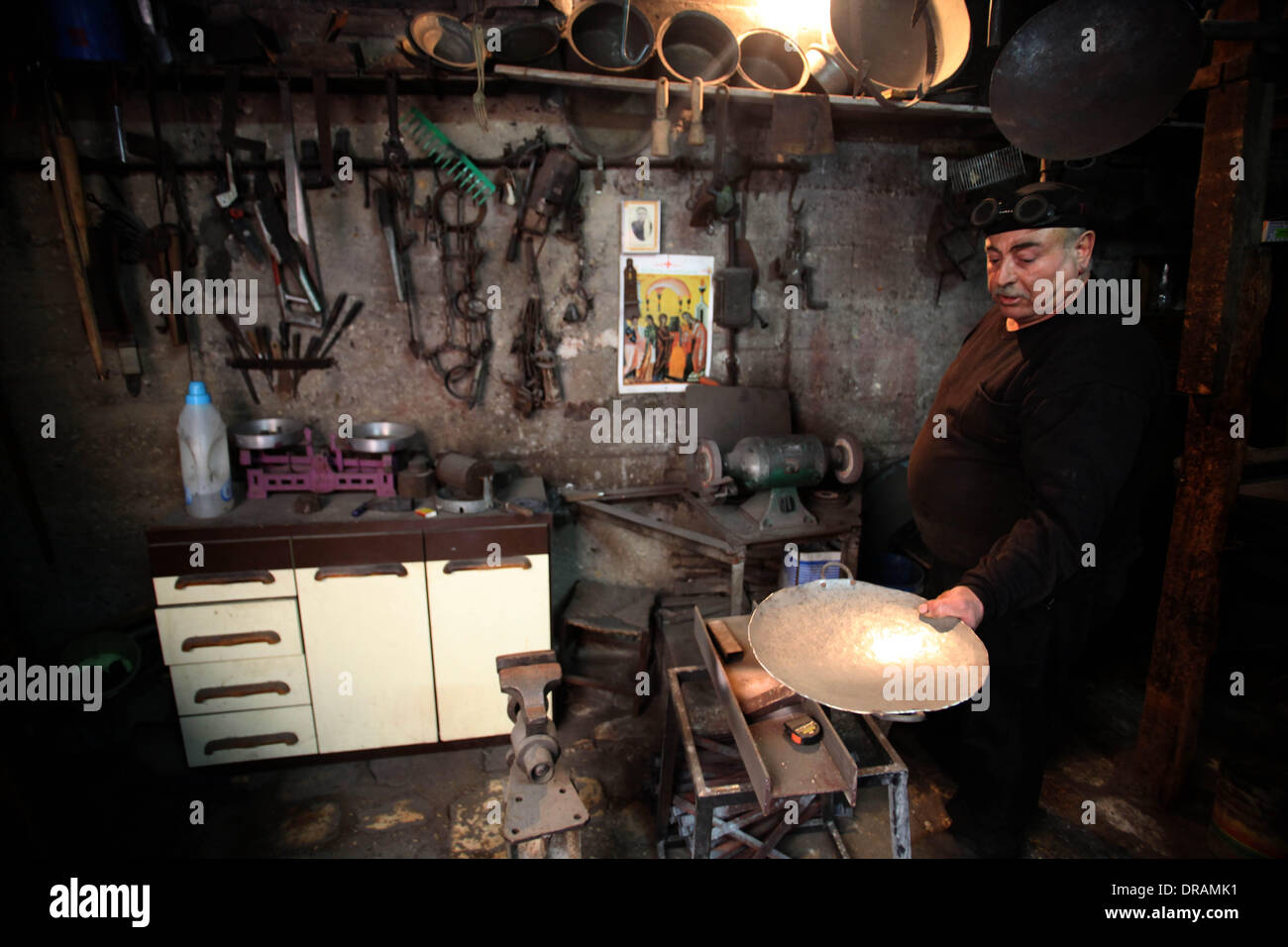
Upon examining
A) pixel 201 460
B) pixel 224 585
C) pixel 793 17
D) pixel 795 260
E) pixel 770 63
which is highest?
pixel 793 17

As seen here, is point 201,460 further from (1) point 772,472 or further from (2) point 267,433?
(1) point 772,472

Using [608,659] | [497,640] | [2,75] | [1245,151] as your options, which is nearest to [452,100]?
[2,75]

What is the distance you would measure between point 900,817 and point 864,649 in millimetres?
526

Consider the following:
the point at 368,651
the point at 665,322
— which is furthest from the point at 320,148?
the point at 368,651

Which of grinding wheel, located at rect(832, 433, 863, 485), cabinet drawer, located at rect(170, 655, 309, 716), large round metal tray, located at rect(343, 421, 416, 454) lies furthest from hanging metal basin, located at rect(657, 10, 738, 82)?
cabinet drawer, located at rect(170, 655, 309, 716)

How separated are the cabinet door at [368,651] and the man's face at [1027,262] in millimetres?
2250

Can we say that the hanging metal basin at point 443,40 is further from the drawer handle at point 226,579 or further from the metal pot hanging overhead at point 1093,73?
the drawer handle at point 226,579

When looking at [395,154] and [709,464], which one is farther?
[709,464]

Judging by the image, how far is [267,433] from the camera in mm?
2797
